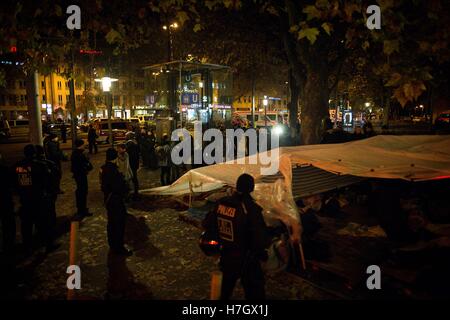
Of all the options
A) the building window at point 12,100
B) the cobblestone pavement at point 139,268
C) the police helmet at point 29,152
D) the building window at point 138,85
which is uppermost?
the building window at point 138,85

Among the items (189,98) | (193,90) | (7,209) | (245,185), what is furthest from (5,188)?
(193,90)

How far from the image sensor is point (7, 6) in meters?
5.68

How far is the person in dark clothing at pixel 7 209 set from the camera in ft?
21.8

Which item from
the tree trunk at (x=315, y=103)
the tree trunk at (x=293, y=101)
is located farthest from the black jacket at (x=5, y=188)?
the tree trunk at (x=293, y=101)

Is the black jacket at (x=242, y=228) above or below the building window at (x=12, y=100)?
below

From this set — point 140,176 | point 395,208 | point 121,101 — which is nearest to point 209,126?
point 140,176

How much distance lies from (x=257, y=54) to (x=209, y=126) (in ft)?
16.7

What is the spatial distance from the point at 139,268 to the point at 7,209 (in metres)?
2.85

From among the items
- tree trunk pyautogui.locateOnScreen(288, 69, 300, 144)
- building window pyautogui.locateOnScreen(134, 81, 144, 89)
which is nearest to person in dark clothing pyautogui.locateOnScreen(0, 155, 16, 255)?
tree trunk pyautogui.locateOnScreen(288, 69, 300, 144)

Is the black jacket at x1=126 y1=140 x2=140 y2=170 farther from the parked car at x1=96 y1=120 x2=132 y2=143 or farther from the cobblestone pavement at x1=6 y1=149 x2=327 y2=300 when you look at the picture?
the parked car at x1=96 y1=120 x2=132 y2=143

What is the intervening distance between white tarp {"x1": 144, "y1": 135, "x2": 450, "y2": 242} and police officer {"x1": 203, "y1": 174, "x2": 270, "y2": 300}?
6.27 feet

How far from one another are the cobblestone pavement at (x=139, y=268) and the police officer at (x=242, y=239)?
1248 mm

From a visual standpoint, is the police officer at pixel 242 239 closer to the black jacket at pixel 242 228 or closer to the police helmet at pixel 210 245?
the black jacket at pixel 242 228

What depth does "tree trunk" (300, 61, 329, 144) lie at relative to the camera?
12602 mm
